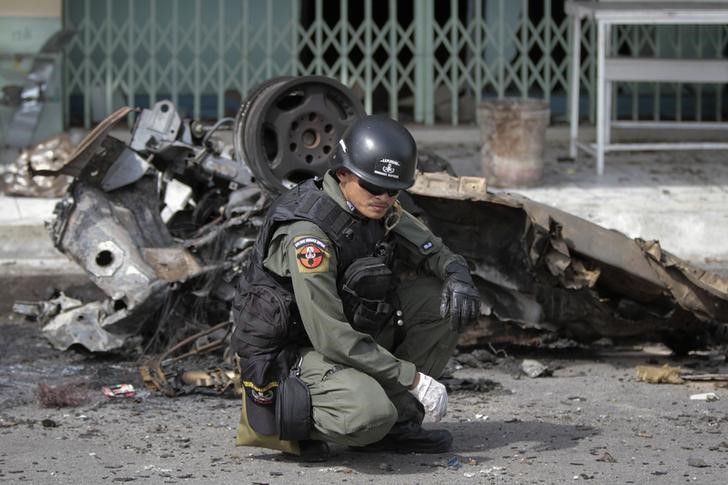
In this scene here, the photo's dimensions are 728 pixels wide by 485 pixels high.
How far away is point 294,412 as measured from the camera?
5.36 meters

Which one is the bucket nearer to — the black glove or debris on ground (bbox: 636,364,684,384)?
debris on ground (bbox: 636,364,684,384)

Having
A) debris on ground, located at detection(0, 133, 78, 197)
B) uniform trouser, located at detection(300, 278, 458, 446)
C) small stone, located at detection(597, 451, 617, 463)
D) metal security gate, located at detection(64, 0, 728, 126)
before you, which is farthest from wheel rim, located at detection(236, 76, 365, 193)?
metal security gate, located at detection(64, 0, 728, 126)

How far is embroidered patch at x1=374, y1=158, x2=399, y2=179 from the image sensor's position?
542 cm

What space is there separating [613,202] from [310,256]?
181 inches

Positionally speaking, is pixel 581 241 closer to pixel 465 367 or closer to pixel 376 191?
pixel 465 367

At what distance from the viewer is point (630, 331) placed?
711 centimetres

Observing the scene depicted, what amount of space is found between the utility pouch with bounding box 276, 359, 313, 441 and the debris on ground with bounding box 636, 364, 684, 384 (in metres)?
2.11

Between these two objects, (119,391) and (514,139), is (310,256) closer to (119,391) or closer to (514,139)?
(119,391)

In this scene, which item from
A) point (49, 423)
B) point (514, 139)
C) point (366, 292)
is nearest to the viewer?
point (366, 292)

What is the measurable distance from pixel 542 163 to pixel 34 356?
163 inches

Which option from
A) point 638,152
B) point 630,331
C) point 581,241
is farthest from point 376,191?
point 638,152

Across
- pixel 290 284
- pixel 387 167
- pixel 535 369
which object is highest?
pixel 387 167

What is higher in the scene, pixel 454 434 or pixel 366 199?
pixel 366 199

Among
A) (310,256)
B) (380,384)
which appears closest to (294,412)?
(380,384)
